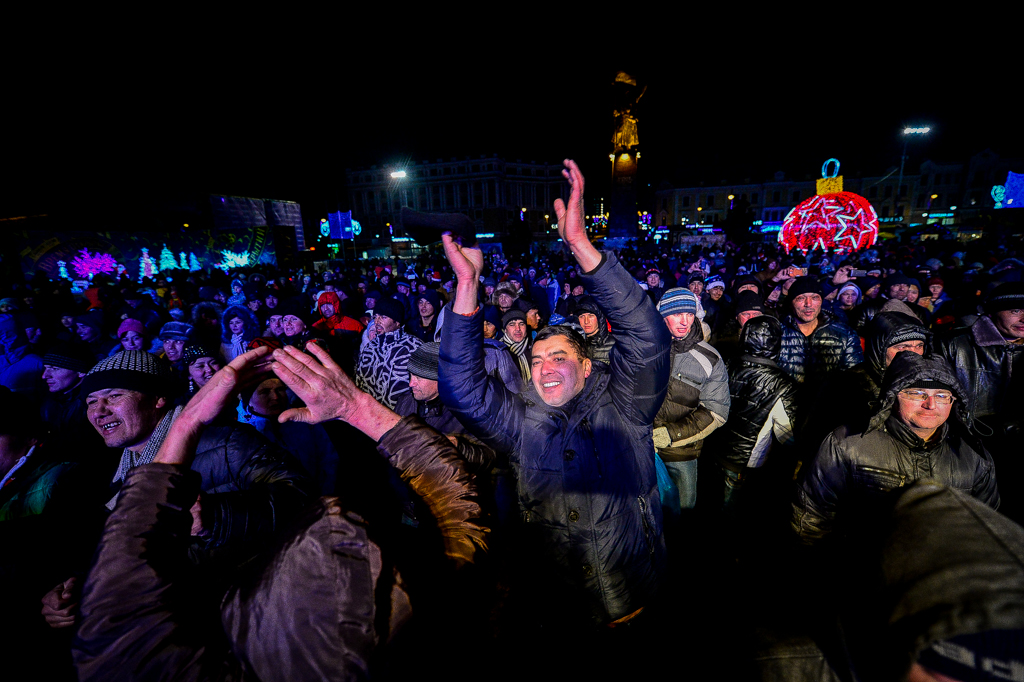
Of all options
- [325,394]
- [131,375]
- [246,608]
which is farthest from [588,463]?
[131,375]

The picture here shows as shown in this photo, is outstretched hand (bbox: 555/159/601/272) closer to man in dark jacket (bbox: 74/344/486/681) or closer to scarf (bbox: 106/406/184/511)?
man in dark jacket (bbox: 74/344/486/681)

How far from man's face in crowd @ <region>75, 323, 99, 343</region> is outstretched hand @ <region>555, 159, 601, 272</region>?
27.0ft

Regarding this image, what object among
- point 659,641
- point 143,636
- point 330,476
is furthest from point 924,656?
point 330,476

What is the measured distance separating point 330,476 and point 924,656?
3517 mm

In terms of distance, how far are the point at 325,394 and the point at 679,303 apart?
2.92 metres

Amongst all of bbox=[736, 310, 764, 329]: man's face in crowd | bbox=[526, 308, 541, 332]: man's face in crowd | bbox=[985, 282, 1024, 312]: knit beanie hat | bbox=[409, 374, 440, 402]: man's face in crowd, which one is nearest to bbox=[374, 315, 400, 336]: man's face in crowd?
bbox=[526, 308, 541, 332]: man's face in crowd

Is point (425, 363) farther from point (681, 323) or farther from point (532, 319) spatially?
point (532, 319)

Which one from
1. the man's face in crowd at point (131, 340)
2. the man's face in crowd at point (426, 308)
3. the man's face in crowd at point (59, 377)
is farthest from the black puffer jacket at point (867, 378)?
the man's face in crowd at point (131, 340)

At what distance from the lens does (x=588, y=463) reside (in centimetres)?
194

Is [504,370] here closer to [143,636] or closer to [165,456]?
[165,456]

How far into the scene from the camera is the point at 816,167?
6425 cm

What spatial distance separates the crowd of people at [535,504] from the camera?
0.88 meters

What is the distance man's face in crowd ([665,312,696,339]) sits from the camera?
3281mm

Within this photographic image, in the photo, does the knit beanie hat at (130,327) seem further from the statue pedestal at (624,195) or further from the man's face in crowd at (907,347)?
the statue pedestal at (624,195)
